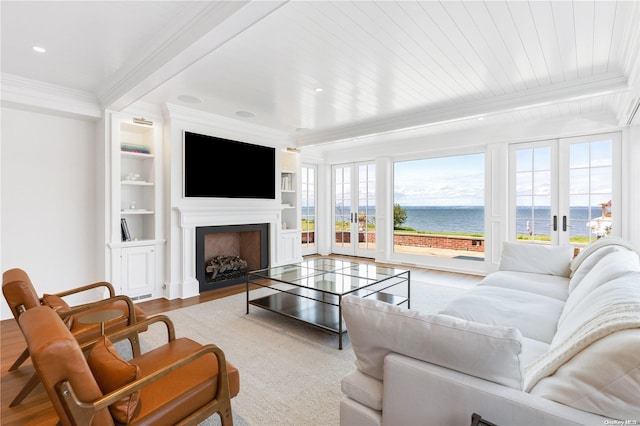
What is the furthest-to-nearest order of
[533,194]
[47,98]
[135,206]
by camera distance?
[533,194]
[135,206]
[47,98]

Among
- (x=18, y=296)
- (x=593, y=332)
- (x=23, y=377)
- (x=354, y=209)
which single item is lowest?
(x=23, y=377)

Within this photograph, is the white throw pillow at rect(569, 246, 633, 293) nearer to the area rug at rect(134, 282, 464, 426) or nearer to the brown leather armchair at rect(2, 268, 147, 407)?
the area rug at rect(134, 282, 464, 426)

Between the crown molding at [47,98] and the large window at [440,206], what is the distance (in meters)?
5.28

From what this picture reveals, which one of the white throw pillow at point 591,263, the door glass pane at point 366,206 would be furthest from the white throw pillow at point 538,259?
the door glass pane at point 366,206

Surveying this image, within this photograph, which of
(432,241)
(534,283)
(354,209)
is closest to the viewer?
(534,283)

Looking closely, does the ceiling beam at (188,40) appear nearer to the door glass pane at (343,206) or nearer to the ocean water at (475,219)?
the ocean water at (475,219)

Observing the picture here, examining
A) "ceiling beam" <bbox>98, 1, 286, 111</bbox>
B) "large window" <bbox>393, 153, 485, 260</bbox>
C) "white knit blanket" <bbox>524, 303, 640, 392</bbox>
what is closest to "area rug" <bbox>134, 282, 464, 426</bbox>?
"white knit blanket" <bbox>524, 303, 640, 392</bbox>

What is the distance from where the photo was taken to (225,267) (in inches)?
198

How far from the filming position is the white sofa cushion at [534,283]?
9.02 ft

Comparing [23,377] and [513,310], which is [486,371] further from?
[23,377]

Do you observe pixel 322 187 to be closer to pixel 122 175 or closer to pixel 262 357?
pixel 122 175

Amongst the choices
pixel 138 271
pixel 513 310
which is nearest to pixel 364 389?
pixel 513 310

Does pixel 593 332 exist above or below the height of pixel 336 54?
below

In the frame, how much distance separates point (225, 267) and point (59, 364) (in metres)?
4.01
